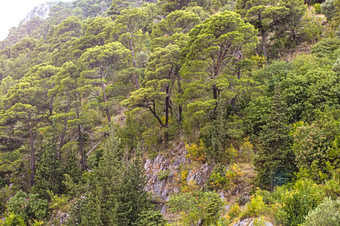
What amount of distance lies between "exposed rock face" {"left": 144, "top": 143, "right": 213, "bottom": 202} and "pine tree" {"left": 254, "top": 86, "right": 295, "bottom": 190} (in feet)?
11.9

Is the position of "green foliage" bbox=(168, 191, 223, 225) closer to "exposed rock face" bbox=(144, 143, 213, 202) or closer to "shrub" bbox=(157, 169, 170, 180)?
"exposed rock face" bbox=(144, 143, 213, 202)

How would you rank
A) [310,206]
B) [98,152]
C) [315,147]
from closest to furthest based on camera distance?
[310,206] → [315,147] → [98,152]

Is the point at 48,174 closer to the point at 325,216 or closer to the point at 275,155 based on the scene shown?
the point at 275,155

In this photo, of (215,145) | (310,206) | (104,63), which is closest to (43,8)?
(104,63)

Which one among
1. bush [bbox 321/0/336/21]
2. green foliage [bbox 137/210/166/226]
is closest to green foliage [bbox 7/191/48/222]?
green foliage [bbox 137/210/166/226]

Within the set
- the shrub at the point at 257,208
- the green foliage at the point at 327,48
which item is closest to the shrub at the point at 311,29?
the green foliage at the point at 327,48

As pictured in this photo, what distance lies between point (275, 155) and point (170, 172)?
7.11m

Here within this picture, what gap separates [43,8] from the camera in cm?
9450

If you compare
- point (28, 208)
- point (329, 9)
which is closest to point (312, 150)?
point (329, 9)

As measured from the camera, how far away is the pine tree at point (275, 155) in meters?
10.3

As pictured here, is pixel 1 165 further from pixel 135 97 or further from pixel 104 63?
pixel 135 97

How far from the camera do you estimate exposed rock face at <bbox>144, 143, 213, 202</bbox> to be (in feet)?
45.7

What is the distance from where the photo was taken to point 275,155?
10328 mm

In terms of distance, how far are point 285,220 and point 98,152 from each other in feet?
51.1
